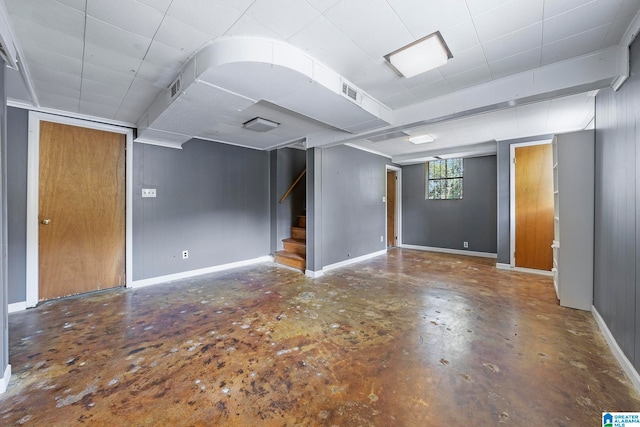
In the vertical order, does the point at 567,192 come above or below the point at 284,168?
below

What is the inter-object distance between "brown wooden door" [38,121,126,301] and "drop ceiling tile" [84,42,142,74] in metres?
1.85

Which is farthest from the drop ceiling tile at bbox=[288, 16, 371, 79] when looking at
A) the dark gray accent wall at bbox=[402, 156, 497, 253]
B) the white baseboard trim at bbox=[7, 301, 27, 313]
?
the dark gray accent wall at bbox=[402, 156, 497, 253]

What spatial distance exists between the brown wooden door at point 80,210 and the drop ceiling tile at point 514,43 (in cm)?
475

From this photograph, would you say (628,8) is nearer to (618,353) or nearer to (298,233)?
(618,353)

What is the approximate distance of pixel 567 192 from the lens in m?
2.91

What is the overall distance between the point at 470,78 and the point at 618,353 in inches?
104

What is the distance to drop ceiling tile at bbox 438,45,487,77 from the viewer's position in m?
2.04

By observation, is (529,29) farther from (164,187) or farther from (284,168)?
(164,187)

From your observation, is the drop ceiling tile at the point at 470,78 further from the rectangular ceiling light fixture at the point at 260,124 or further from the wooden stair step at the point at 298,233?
the wooden stair step at the point at 298,233

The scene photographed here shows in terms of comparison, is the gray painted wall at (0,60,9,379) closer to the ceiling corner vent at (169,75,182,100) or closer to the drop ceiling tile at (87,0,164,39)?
the drop ceiling tile at (87,0,164,39)

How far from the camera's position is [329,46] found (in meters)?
1.98

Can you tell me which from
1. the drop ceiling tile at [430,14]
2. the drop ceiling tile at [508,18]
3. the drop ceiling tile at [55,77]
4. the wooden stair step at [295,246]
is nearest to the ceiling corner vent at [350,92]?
the drop ceiling tile at [430,14]

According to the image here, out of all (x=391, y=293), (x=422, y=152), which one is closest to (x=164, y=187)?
(x=391, y=293)

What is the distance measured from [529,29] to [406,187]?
5.52 meters
